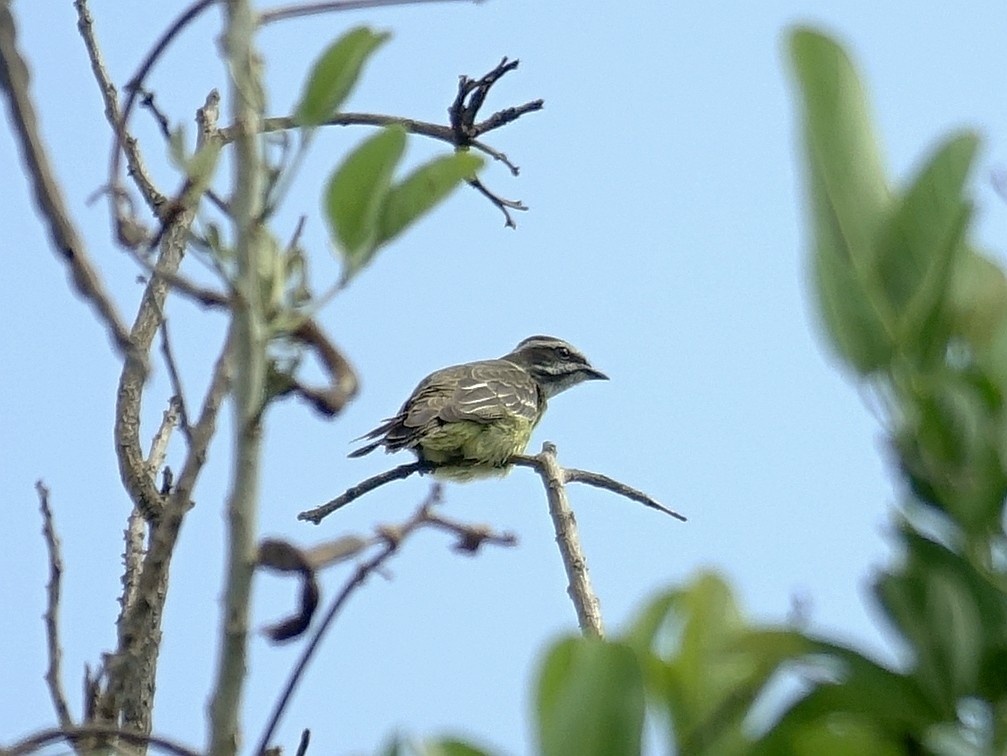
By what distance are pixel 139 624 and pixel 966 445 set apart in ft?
3.99

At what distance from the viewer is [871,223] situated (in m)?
1.26

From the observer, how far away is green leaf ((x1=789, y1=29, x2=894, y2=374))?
1240 mm

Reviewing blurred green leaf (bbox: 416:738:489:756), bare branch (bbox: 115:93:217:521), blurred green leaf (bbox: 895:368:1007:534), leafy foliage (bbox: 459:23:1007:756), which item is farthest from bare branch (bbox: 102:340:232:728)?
bare branch (bbox: 115:93:217:521)

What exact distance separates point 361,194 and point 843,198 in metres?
0.63

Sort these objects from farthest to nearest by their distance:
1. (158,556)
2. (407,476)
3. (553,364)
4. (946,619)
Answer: (553,364)
(407,476)
(158,556)
(946,619)

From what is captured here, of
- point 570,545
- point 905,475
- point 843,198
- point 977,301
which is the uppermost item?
point 843,198

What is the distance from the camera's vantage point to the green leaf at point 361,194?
5.58ft

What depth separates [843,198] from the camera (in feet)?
→ 4.11

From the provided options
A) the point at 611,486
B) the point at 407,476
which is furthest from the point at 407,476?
the point at 611,486

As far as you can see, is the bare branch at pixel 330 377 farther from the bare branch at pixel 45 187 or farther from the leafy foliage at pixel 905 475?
the leafy foliage at pixel 905 475

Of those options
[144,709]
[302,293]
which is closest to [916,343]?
[302,293]

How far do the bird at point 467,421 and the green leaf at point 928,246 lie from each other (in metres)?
7.90

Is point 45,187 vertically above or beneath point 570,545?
above

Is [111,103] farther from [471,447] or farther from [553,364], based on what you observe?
[553,364]
